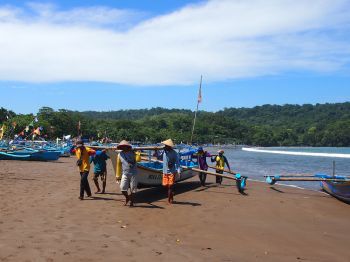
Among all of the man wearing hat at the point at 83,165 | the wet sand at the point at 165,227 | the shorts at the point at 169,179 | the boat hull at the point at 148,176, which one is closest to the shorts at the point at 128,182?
the wet sand at the point at 165,227

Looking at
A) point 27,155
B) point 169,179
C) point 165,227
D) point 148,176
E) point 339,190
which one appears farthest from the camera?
point 27,155

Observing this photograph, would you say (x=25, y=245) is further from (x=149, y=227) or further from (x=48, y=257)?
(x=149, y=227)

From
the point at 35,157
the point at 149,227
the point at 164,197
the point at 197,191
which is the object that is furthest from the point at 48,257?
the point at 35,157

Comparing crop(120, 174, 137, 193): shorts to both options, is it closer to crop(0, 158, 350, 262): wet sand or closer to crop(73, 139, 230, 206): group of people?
crop(73, 139, 230, 206): group of people

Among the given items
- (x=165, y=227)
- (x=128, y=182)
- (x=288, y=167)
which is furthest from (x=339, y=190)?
(x=288, y=167)

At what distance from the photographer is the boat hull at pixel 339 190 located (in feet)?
45.4

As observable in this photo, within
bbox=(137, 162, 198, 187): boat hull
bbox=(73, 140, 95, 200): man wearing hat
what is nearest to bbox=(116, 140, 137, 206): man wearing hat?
bbox=(73, 140, 95, 200): man wearing hat

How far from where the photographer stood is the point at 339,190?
1453cm

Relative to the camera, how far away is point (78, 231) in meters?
7.54

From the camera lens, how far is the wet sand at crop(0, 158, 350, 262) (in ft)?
21.2

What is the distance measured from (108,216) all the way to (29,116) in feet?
251

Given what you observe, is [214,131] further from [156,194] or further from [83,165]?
[83,165]

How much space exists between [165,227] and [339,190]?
27.7ft

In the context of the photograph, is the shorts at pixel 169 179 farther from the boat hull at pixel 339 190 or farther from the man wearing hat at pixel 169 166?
the boat hull at pixel 339 190
